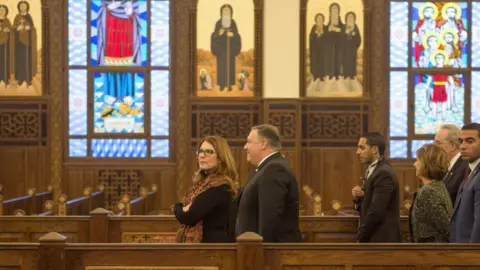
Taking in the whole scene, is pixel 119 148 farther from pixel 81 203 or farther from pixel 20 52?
pixel 81 203

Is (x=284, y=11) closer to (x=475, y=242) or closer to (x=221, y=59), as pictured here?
(x=221, y=59)

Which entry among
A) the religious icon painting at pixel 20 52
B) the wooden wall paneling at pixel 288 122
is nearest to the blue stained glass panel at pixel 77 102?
the religious icon painting at pixel 20 52

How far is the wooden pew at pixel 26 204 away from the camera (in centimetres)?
1059

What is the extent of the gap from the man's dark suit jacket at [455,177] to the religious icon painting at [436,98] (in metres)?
8.12

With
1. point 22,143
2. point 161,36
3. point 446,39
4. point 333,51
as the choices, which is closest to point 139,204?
point 22,143

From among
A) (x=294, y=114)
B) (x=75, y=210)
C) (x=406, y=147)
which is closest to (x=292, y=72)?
(x=294, y=114)

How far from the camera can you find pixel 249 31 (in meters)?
15.0

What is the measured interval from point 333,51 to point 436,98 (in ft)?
7.07

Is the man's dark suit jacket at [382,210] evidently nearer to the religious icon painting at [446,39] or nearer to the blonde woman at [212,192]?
the blonde woman at [212,192]

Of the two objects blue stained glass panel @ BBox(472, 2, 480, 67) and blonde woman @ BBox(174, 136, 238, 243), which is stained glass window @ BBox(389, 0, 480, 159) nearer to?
blue stained glass panel @ BBox(472, 2, 480, 67)

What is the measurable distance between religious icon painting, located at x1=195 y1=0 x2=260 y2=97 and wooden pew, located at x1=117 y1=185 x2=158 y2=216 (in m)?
2.26

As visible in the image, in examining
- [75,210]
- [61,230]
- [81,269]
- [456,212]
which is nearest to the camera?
[81,269]

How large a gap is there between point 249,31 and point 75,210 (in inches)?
217

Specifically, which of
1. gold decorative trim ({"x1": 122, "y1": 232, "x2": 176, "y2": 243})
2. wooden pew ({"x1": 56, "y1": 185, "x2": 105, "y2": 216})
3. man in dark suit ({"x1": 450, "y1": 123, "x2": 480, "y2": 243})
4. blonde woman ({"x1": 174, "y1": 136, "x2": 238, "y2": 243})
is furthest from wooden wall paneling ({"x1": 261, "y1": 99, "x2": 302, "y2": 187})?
blonde woman ({"x1": 174, "y1": 136, "x2": 238, "y2": 243})
